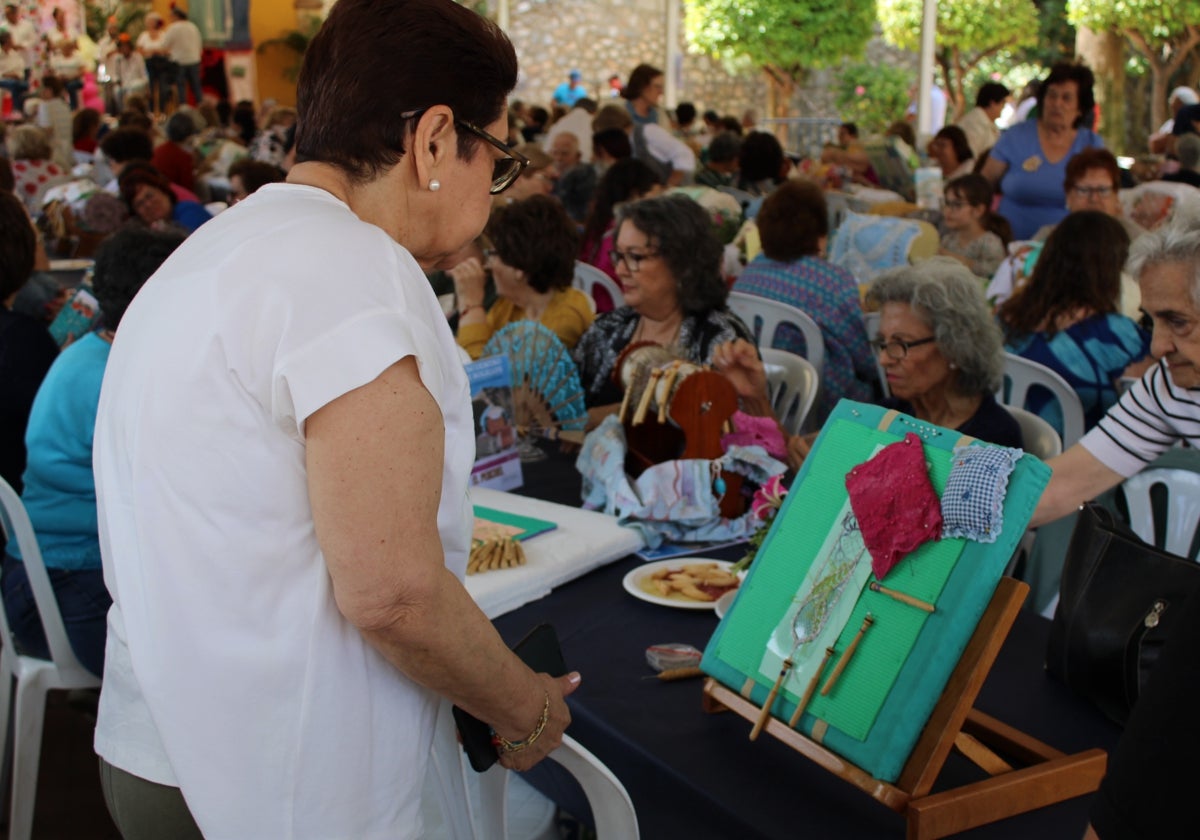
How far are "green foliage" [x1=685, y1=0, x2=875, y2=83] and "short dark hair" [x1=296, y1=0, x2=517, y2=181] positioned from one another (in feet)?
53.8

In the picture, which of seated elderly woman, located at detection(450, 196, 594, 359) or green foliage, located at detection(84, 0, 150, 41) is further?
green foliage, located at detection(84, 0, 150, 41)

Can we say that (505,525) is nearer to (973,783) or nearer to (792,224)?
(973,783)

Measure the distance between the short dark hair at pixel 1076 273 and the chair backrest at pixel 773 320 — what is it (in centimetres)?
72

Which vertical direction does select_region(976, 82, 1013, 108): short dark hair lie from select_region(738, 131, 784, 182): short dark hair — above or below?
above

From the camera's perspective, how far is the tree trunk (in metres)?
19.3

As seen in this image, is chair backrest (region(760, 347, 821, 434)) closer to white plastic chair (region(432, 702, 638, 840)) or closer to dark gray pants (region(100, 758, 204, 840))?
white plastic chair (region(432, 702, 638, 840))

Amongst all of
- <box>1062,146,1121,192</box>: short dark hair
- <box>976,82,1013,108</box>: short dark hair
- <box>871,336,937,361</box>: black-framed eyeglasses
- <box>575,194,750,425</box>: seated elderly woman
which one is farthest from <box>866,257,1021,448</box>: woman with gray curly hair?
<box>976,82,1013,108</box>: short dark hair

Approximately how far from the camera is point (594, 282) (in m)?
5.21

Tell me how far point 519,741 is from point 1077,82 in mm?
5539

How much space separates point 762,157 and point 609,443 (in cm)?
608

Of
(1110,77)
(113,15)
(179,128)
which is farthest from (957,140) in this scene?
(113,15)

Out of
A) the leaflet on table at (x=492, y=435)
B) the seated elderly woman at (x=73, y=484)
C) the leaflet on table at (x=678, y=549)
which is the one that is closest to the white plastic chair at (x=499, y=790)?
the leaflet on table at (x=678, y=549)

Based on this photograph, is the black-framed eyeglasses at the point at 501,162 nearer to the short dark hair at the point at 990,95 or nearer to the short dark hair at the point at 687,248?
the short dark hair at the point at 687,248

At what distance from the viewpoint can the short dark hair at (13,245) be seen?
3.09 meters
